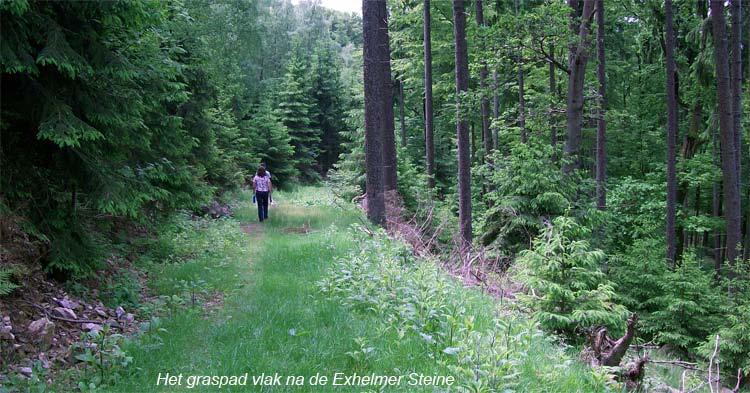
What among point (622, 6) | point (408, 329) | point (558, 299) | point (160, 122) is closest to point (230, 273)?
point (160, 122)

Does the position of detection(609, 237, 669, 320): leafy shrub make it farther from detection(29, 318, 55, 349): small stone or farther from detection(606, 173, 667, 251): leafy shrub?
detection(29, 318, 55, 349): small stone

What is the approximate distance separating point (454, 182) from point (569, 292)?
21.2 meters

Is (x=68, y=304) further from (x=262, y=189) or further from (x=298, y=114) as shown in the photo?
(x=298, y=114)

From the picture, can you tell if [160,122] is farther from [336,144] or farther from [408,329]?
[336,144]

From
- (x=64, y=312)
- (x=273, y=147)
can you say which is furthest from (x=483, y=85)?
(x=273, y=147)

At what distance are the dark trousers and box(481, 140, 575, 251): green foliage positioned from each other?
7.05m

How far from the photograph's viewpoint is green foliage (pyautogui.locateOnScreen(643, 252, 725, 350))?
36.2 ft

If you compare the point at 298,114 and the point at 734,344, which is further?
the point at 298,114

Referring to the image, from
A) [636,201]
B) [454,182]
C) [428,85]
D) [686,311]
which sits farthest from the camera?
[454,182]

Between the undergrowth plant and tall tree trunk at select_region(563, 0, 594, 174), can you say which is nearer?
the undergrowth plant

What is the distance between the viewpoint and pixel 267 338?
521 centimetres

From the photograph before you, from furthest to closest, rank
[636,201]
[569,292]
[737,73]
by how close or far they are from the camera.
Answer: [636,201] → [737,73] → [569,292]

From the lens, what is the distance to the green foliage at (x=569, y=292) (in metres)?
6.69

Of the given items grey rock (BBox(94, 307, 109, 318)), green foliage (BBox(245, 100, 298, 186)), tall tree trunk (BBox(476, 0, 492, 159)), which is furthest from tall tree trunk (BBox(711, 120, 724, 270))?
green foliage (BBox(245, 100, 298, 186))
